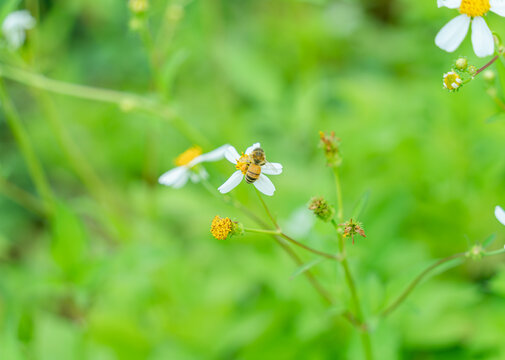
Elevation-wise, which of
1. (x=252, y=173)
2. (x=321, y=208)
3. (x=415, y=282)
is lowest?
(x=415, y=282)

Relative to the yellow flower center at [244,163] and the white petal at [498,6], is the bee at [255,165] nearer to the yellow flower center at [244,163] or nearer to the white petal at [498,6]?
the yellow flower center at [244,163]

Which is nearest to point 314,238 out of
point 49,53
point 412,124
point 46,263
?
point 412,124

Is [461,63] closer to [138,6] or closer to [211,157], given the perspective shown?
[211,157]

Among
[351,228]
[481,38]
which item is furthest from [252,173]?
[481,38]

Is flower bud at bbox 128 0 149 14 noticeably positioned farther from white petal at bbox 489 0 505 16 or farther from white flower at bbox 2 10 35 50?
white petal at bbox 489 0 505 16

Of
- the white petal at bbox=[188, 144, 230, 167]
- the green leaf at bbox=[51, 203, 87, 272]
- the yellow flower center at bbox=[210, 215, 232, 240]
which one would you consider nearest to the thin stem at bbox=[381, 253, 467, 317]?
the yellow flower center at bbox=[210, 215, 232, 240]

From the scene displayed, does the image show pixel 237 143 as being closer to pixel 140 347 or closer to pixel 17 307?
pixel 140 347

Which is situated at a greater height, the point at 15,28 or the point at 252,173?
the point at 15,28

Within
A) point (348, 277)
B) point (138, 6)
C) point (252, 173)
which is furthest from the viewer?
point (138, 6)
